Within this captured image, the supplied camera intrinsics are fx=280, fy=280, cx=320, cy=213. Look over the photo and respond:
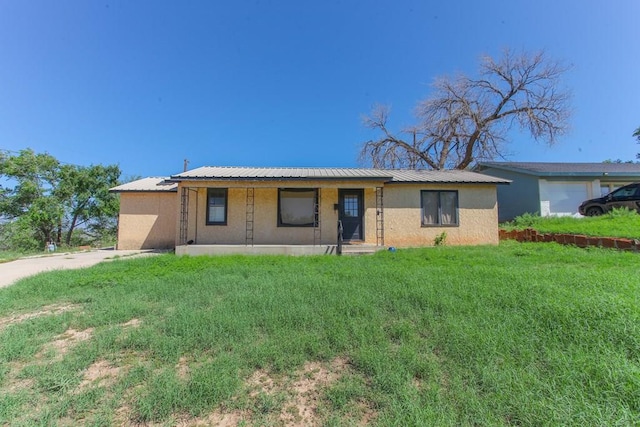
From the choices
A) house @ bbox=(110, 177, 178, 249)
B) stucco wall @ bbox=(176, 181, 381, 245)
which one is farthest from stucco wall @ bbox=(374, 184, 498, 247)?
house @ bbox=(110, 177, 178, 249)

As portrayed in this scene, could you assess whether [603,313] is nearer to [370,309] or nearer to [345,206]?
[370,309]

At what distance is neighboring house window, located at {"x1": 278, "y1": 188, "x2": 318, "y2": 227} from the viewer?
10391mm

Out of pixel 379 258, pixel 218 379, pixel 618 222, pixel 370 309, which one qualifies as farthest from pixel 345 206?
pixel 618 222

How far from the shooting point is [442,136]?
67.4 ft

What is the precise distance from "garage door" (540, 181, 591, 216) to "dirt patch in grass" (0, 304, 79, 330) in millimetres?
18360

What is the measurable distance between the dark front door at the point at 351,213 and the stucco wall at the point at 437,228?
961mm

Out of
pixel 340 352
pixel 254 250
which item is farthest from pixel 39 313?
pixel 254 250

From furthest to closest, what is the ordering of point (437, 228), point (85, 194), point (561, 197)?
1. point (85, 194)
2. point (561, 197)
3. point (437, 228)

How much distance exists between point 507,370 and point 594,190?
1843 cm

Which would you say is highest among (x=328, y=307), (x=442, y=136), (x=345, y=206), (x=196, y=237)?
(x=442, y=136)

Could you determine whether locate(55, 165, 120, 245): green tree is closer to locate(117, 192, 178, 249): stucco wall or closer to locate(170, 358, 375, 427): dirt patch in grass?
locate(117, 192, 178, 249): stucco wall

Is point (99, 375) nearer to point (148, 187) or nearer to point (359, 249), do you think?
point (359, 249)

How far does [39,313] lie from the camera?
12.9ft

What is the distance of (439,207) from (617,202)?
332 inches
